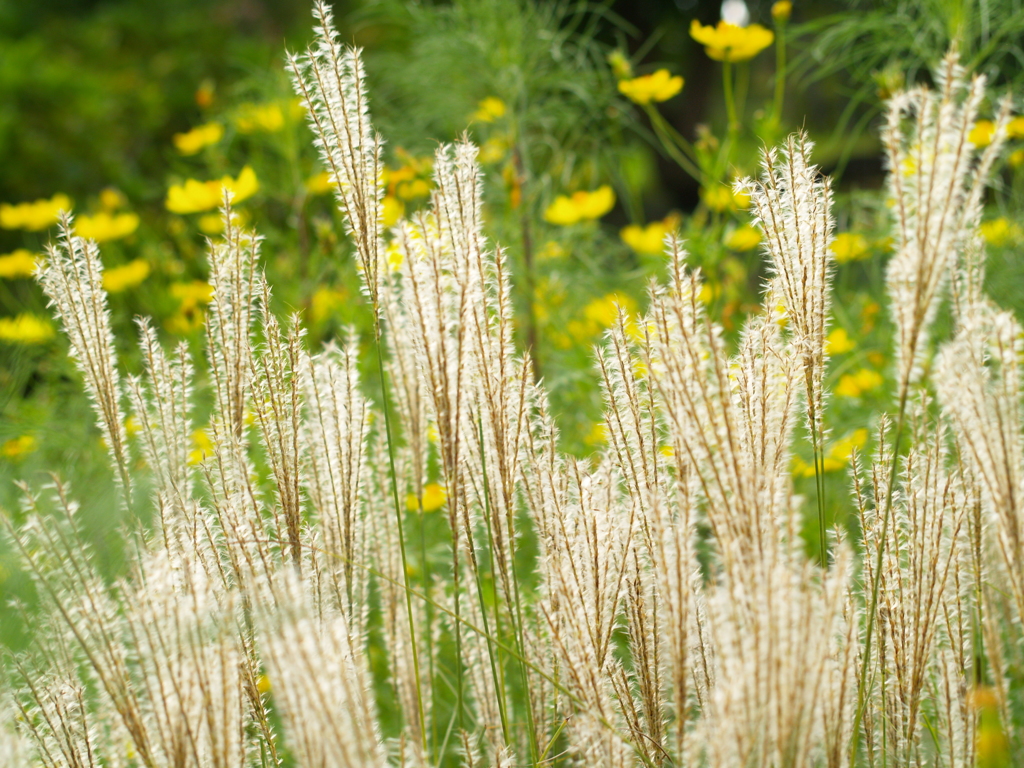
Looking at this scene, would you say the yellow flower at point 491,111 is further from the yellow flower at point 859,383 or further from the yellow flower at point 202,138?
the yellow flower at point 859,383

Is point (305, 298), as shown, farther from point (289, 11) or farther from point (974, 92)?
point (289, 11)

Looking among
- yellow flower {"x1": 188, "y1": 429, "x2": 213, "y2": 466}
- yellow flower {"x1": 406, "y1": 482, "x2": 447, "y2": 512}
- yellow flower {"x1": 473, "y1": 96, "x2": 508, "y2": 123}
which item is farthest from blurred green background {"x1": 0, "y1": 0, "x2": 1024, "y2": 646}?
yellow flower {"x1": 406, "y1": 482, "x2": 447, "y2": 512}

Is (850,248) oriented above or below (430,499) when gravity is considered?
above

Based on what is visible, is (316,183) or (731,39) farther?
(316,183)

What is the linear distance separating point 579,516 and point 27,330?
2415 millimetres

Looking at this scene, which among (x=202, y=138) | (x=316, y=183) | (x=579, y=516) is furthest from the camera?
(x=202, y=138)

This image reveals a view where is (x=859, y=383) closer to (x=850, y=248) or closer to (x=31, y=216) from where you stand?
(x=850, y=248)

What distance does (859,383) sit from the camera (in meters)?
2.09

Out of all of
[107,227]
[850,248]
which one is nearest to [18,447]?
[107,227]

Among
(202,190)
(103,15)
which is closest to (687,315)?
(202,190)

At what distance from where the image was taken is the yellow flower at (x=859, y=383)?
6.82 feet

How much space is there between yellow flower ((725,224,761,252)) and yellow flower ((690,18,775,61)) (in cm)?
41

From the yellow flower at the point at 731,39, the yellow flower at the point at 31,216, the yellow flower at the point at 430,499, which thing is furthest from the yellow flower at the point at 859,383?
the yellow flower at the point at 31,216

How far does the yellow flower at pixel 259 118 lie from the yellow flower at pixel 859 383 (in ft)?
5.61
